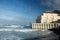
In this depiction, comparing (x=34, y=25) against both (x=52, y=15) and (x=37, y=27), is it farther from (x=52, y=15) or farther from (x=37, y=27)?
(x=52, y=15)

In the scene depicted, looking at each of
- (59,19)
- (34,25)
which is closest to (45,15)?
(59,19)

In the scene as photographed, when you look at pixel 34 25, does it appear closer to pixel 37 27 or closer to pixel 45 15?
pixel 37 27

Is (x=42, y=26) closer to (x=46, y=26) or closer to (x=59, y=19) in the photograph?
(x=46, y=26)

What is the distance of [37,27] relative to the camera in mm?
60281

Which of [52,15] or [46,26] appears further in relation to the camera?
[52,15]

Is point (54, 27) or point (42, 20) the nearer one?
point (54, 27)

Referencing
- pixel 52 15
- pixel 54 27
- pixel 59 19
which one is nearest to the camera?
pixel 54 27

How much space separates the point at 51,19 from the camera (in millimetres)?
79125

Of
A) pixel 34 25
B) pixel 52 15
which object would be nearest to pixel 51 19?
pixel 52 15

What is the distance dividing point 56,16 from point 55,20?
1843 millimetres

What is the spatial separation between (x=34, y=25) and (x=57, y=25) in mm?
8214

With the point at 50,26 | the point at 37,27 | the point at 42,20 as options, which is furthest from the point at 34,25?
the point at 42,20

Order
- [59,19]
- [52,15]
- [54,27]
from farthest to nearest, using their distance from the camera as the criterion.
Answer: [52,15], [59,19], [54,27]

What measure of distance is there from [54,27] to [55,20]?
19.4 m
